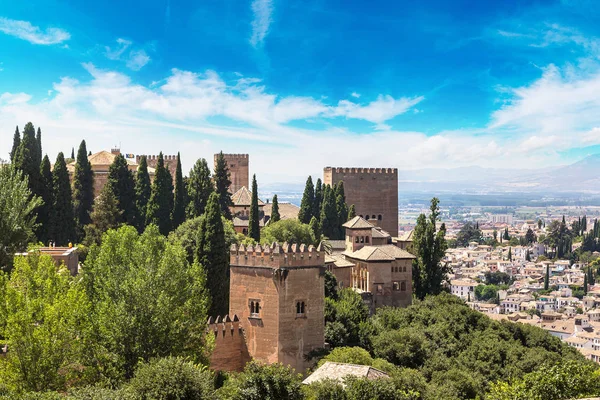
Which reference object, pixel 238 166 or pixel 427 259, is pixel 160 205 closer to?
pixel 427 259

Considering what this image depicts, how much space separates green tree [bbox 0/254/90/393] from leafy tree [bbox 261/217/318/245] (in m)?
22.5

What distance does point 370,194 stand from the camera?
6431 centimetres

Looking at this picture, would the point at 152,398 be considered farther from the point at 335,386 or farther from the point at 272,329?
the point at 272,329

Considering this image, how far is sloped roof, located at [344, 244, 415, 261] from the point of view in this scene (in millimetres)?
38438

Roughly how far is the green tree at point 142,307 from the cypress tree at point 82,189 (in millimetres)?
19302

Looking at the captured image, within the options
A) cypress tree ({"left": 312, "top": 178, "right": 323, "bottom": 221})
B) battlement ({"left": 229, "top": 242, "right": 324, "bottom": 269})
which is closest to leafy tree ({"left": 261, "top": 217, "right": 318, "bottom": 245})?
cypress tree ({"left": 312, "top": 178, "right": 323, "bottom": 221})

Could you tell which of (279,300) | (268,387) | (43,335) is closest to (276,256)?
(279,300)

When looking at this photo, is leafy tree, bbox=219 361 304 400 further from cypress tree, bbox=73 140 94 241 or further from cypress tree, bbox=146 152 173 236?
cypress tree, bbox=73 140 94 241

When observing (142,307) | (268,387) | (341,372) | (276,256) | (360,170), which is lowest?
(341,372)

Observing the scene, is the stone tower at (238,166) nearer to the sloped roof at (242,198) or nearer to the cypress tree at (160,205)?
the sloped roof at (242,198)

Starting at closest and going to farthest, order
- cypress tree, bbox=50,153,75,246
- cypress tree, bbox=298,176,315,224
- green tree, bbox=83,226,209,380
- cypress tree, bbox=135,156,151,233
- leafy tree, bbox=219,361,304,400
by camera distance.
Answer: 1. leafy tree, bbox=219,361,304,400
2. green tree, bbox=83,226,209,380
3. cypress tree, bbox=50,153,75,246
4. cypress tree, bbox=135,156,151,233
5. cypress tree, bbox=298,176,315,224

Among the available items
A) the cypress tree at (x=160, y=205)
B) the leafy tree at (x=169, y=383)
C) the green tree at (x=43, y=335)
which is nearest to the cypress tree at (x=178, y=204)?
the cypress tree at (x=160, y=205)

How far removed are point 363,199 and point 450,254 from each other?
12988 cm

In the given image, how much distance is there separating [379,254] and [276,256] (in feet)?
43.9
